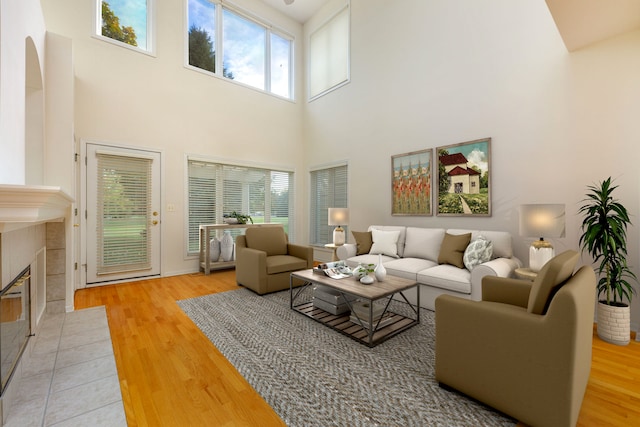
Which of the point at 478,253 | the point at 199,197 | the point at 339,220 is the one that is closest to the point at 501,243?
the point at 478,253

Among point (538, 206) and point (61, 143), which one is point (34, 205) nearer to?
point (61, 143)

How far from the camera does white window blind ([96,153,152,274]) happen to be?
4.16 metres

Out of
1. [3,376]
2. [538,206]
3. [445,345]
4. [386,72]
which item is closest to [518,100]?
[538,206]

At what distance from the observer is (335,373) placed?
1.94 metres

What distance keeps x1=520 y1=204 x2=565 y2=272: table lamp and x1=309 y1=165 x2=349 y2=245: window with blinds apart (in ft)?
10.4

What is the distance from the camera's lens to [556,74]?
10.0 feet

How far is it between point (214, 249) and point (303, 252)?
184 centimetres

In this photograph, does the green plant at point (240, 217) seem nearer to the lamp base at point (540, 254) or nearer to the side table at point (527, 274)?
the side table at point (527, 274)

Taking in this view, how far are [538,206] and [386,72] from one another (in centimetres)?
326

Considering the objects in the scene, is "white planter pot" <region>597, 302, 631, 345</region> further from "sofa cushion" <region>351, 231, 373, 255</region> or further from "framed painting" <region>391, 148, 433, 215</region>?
"sofa cushion" <region>351, 231, 373, 255</region>

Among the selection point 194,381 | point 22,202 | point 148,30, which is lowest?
point 194,381

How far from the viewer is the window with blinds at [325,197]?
18.5ft

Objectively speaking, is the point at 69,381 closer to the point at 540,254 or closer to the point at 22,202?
the point at 22,202

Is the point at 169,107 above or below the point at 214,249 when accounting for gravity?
above
